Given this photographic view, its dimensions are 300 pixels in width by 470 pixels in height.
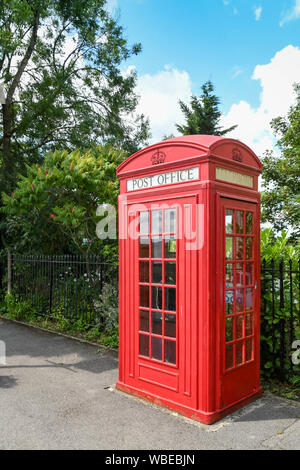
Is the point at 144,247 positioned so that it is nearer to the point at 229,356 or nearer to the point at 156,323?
the point at 156,323

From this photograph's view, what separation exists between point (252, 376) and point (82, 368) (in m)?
2.69

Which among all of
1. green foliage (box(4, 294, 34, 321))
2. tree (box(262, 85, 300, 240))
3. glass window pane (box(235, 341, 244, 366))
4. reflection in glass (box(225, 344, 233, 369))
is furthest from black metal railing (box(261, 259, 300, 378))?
tree (box(262, 85, 300, 240))

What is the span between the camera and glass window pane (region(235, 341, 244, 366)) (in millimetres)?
4120

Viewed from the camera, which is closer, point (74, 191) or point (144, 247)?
point (144, 247)

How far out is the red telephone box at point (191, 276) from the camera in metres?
3.75

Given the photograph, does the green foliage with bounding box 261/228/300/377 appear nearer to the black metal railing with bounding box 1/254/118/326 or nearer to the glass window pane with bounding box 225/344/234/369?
the glass window pane with bounding box 225/344/234/369

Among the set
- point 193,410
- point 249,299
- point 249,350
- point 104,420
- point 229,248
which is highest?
point 229,248

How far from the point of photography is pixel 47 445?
131 inches

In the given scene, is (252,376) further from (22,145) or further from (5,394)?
(22,145)

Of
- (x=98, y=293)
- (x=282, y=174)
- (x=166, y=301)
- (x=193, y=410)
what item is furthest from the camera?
(x=282, y=174)

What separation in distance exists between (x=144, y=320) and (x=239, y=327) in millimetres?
1132

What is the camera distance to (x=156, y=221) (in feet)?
13.9

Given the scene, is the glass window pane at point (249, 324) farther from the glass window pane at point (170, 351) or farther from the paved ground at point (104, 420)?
the glass window pane at point (170, 351)

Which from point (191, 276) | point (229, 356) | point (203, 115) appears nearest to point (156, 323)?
point (191, 276)
